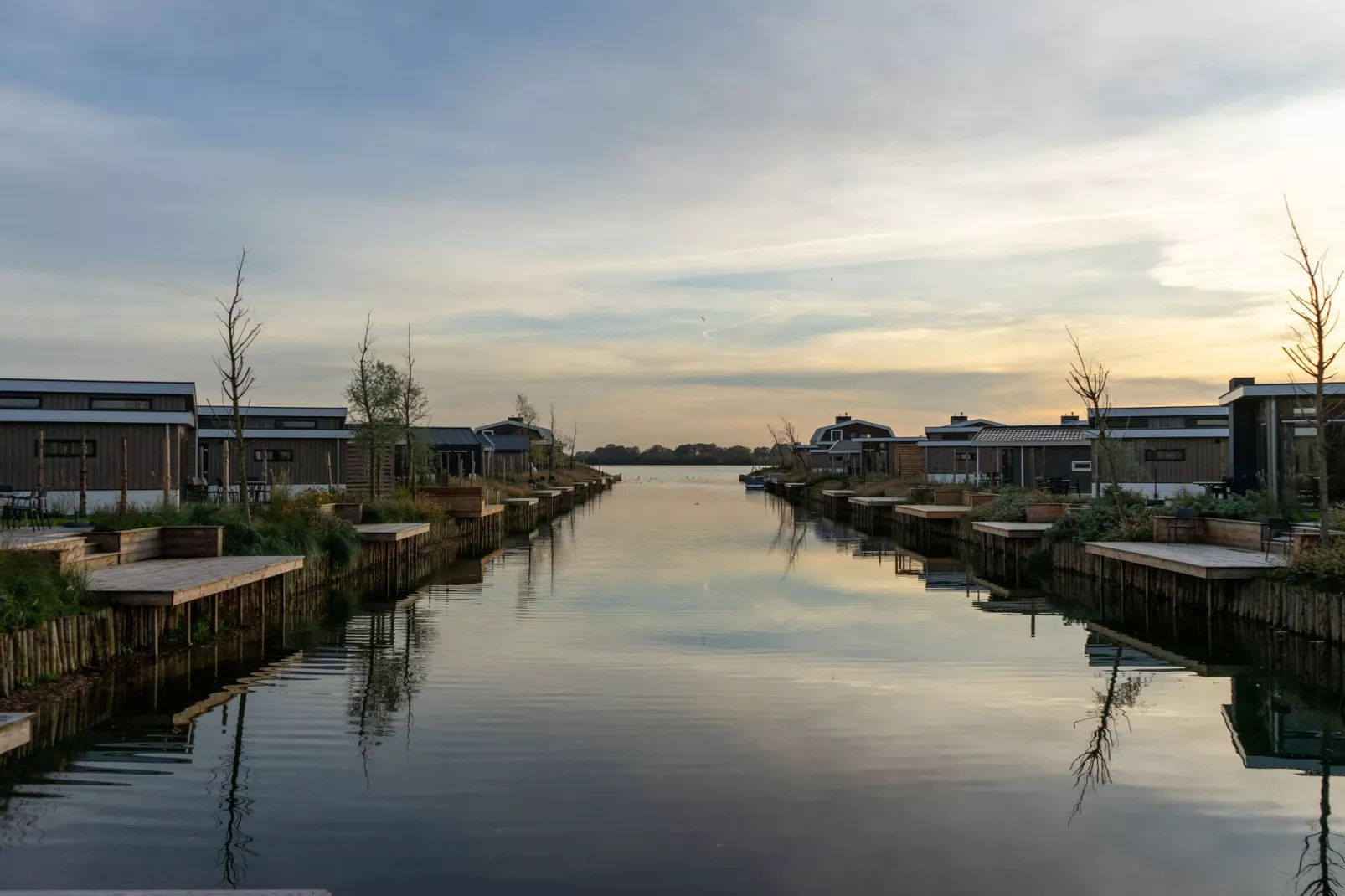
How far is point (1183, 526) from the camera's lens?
804 inches

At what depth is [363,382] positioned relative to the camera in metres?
33.8

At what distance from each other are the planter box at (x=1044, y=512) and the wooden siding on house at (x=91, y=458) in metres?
23.0

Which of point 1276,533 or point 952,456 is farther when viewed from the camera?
point 952,456

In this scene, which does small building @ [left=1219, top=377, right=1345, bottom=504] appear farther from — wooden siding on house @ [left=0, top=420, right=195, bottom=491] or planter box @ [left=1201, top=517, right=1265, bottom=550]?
wooden siding on house @ [left=0, top=420, right=195, bottom=491]

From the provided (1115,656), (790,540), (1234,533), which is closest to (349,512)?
(790,540)

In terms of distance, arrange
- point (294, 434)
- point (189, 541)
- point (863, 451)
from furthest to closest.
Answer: point (863, 451)
point (294, 434)
point (189, 541)

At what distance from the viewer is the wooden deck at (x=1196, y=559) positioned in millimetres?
15672

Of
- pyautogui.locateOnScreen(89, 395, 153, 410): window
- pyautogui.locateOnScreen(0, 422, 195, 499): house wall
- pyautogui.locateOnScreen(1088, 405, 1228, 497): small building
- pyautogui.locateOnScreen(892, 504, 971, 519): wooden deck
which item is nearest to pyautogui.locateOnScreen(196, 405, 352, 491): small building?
pyautogui.locateOnScreen(89, 395, 153, 410): window

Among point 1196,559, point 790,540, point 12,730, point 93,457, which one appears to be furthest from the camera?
point 790,540

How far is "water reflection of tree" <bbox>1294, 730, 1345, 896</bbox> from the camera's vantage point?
6789 mm

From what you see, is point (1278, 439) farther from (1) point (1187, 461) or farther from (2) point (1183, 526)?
(1) point (1187, 461)

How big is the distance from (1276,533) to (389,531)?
55.6ft

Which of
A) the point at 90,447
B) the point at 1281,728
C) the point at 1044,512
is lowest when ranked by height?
the point at 1281,728

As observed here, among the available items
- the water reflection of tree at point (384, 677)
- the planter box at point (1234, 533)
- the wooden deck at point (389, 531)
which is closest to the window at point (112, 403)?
the wooden deck at point (389, 531)
